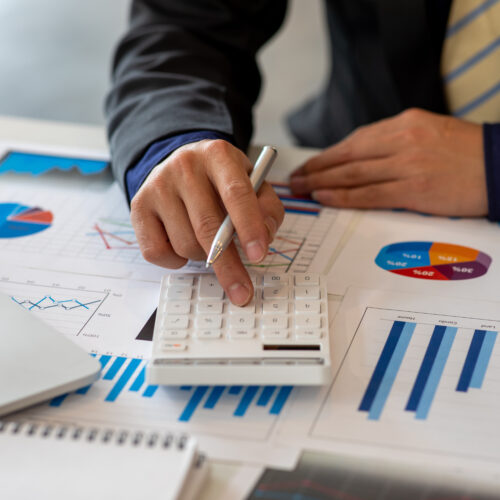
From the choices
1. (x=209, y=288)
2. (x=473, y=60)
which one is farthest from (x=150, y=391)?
(x=473, y=60)

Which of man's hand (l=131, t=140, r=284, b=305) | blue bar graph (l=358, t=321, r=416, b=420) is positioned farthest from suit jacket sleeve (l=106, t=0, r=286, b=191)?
blue bar graph (l=358, t=321, r=416, b=420)

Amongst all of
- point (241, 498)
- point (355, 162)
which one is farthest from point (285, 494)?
point (355, 162)

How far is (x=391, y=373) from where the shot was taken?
0.54 meters

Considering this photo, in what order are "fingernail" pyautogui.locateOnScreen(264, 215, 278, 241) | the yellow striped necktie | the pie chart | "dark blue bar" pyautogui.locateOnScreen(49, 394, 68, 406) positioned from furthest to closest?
the yellow striped necktie → the pie chart → "fingernail" pyautogui.locateOnScreen(264, 215, 278, 241) → "dark blue bar" pyautogui.locateOnScreen(49, 394, 68, 406)

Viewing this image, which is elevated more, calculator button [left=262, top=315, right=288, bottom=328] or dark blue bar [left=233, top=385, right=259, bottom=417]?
calculator button [left=262, top=315, right=288, bottom=328]

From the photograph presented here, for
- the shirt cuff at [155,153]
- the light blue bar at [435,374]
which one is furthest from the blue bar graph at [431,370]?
the shirt cuff at [155,153]

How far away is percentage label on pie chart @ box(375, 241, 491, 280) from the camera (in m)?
0.67

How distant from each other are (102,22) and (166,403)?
8.31 feet

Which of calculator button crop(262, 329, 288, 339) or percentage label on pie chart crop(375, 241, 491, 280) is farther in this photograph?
percentage label on pie chart crop(375, 241, 491, 280)

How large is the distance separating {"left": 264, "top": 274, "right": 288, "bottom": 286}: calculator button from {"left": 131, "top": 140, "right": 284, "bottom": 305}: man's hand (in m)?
0.02

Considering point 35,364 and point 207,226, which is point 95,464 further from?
point 207,226

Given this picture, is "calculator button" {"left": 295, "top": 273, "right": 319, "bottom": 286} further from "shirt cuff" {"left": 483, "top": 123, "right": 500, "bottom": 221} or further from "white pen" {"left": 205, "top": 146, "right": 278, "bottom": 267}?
"shirt cuff" {"left": 483, "top": 123, "right": 500, "bottom": 221}

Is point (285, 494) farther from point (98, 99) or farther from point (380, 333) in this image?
point (98, 99)

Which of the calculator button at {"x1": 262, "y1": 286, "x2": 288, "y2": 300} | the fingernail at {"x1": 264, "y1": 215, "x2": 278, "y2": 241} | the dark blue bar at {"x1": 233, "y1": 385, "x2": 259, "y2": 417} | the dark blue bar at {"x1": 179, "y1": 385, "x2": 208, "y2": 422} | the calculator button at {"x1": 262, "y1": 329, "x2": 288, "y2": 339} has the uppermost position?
the fingernail at {"x1": 264, "y1": 215, "x2": 278, "y2": 241}
